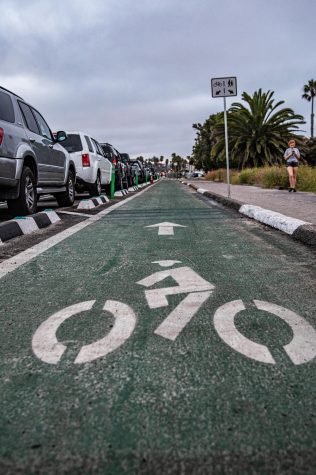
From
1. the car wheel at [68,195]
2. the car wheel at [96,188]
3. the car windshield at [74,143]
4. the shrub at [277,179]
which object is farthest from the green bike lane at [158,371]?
the shrub at [277,179]

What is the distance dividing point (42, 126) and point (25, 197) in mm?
2078

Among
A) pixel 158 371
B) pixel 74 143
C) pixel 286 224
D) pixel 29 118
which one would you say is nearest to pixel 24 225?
pixel 29 118

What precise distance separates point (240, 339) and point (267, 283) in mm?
1068

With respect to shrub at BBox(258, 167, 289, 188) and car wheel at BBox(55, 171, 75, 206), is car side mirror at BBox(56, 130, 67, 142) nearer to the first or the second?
car wheel at BBox(55, 171, 75, 206)

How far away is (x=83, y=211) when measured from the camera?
8445 mm

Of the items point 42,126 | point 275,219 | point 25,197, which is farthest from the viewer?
point 42,126

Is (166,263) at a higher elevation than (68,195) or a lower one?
lower

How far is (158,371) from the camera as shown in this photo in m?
1.60

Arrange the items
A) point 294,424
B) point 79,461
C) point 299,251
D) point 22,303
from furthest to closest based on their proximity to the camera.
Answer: point 299,251
point 22,303
point 294,424
point 79,461

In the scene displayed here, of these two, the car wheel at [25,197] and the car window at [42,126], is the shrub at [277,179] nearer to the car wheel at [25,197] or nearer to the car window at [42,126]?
the car window at [42,126]

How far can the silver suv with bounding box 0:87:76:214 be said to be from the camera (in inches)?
229

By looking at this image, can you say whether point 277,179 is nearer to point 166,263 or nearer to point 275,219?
point 275,219

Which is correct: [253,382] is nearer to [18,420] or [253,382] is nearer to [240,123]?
[18,420]

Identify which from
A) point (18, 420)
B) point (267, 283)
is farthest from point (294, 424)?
point (267, 283)
